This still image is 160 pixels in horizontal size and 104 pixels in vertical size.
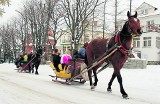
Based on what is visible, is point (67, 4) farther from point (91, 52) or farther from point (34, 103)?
point (34, 103)

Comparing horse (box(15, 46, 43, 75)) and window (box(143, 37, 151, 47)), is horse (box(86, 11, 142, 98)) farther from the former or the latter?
window (box(143, 37, 151, 47))

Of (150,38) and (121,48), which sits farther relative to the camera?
(150,38)

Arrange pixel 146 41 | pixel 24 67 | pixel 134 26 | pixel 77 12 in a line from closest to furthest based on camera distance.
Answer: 1. pixel 134 26
2. pixel 24 67
3. pixel 77 12
4. pixel 146 41

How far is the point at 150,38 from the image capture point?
167ft

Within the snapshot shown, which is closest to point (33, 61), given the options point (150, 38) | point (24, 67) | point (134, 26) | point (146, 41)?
point (24, 67)

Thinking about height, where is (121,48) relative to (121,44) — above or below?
below

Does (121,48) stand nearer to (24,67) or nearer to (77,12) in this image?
(24,67)

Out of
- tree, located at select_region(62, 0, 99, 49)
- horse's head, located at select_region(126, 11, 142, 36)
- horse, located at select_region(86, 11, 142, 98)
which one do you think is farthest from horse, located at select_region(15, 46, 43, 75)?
horse's head, located at select_region(126, 11, 142, 36)

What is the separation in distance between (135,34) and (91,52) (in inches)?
118

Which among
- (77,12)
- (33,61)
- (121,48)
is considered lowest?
(33,61)

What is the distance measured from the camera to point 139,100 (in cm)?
839

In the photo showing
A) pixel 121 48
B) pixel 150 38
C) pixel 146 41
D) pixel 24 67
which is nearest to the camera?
pixel 121 48

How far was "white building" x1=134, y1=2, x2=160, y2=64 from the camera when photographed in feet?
163

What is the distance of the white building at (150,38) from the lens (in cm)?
4969
